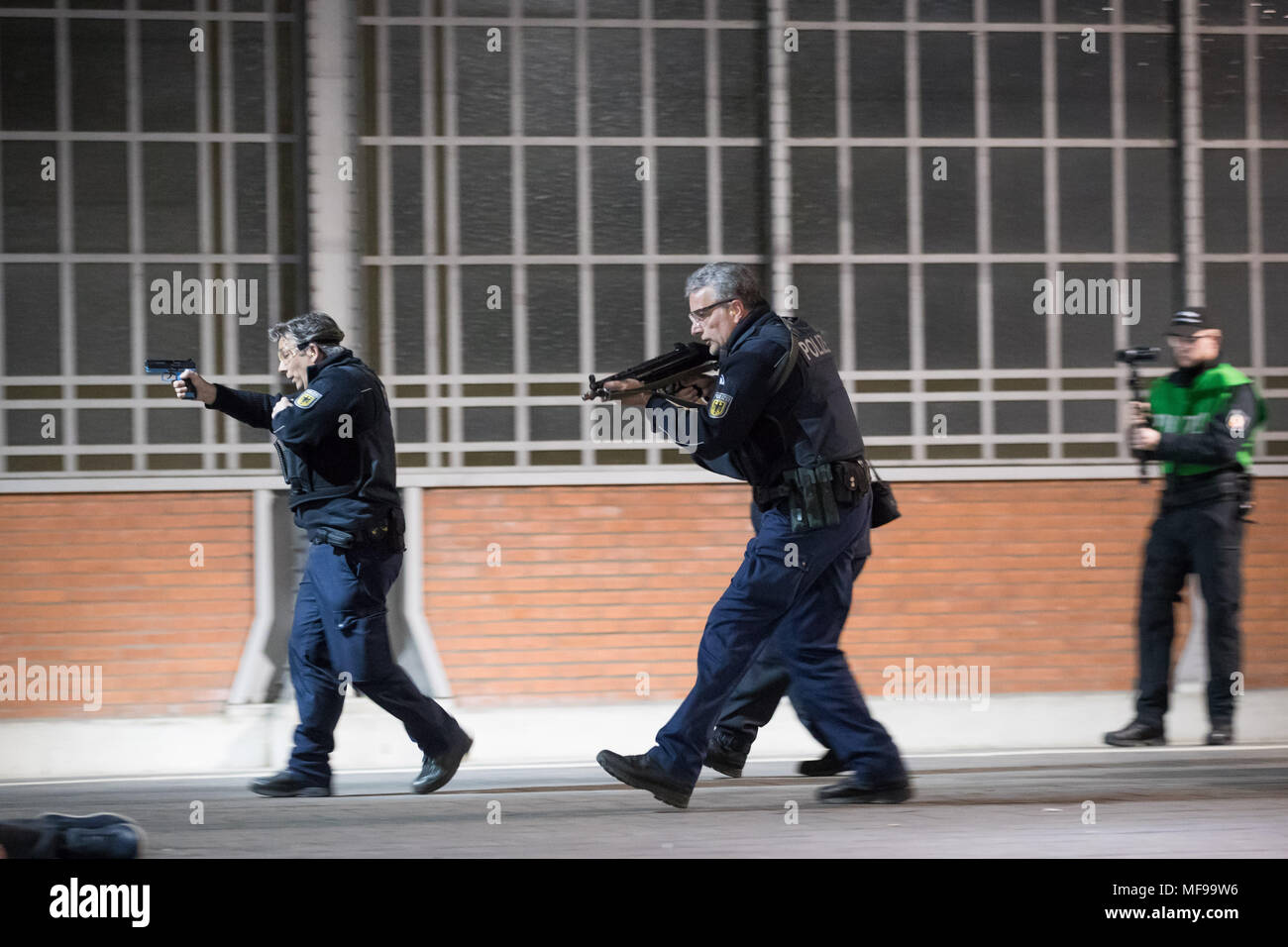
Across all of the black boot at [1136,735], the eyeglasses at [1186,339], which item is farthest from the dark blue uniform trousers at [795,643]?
the eyeglasses at [1186,339]

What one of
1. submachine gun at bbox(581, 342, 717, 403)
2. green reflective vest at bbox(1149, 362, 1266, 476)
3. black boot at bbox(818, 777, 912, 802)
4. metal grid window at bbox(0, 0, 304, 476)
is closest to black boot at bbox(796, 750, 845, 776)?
black boot at bbox(818, 777, 912, 802)

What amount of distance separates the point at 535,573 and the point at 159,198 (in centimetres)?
298

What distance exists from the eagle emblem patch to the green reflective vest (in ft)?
9.98

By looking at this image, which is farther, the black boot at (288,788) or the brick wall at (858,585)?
the brick wall at (858,585)

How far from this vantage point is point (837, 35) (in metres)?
9.94

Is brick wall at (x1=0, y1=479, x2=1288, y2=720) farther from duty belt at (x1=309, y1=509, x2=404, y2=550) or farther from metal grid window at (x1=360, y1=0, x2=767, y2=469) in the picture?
duty belt at (x1=309, y1=509, x2=404, y2=550)

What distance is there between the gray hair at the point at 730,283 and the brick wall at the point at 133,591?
394 centimetres

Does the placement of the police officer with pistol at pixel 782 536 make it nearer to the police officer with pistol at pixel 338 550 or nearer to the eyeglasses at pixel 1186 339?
the police officer with pistol at pixel 338 550

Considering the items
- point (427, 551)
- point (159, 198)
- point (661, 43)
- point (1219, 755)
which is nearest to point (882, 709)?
point (1219, 755)

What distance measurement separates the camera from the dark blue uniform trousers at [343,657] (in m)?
6.91

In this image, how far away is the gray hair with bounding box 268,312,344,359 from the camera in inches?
281

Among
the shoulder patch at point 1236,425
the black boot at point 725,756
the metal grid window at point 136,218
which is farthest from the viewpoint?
the metal grid window at point 136,218

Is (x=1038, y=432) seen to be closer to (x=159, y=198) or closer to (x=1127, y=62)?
(x=1127, y=62)

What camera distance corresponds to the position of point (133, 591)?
368 inches
